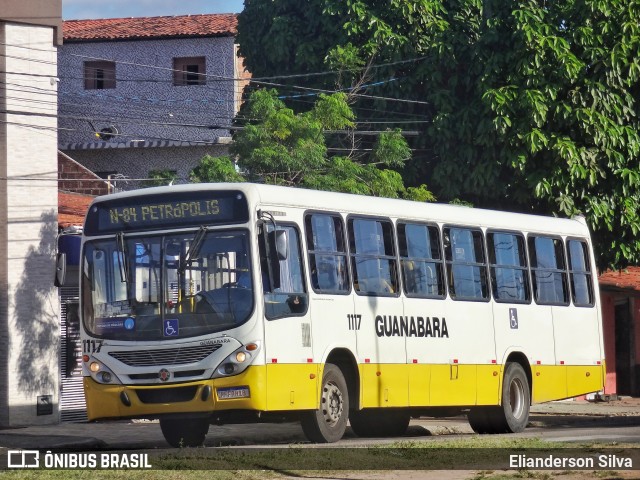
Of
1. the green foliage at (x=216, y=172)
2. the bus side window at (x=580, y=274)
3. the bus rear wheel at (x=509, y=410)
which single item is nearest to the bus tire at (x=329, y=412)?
the bus rear wheel at (x=509, y=410)

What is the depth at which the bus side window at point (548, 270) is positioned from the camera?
22172mm

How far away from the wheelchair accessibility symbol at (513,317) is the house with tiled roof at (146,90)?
24.5 m

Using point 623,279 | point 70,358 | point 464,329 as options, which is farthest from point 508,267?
point 623,279

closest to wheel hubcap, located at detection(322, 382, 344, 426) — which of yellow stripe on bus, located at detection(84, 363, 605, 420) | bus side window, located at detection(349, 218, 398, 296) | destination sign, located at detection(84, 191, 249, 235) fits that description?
yellow stripe on bus, located at detection(84, 363, 605, 420)

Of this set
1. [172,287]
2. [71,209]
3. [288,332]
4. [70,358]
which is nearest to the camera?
[172,287]

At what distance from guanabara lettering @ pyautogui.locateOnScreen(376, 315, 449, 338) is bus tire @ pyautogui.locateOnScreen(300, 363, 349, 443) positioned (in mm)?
1149

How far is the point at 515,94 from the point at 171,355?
14.8 m

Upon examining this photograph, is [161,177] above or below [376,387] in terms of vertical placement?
above

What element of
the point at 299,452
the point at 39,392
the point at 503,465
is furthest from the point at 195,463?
the point at 39,392

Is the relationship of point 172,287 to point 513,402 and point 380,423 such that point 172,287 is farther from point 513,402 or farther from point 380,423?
point 513,402

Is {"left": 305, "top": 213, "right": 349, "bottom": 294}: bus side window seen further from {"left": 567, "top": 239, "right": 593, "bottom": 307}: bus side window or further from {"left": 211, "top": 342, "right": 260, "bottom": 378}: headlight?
{"left": 567, "top": 239, "right": 593, "bottom": 307}: bus side window

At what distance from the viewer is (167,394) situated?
53.2 feet

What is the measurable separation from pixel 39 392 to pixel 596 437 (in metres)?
9.98

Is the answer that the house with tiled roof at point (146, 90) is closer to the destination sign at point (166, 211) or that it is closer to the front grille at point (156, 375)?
the destination sign at point (166, 211)
